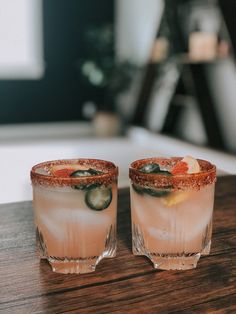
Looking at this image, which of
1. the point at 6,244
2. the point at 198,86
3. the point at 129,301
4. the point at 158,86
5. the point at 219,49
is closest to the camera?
the point at 129,301

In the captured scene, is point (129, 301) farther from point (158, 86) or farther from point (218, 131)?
point (158, 86)

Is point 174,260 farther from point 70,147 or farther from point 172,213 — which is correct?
point 70,147

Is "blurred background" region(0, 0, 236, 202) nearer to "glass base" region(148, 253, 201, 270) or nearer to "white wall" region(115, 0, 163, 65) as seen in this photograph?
"white wall" region(115, 0, 163, 65)

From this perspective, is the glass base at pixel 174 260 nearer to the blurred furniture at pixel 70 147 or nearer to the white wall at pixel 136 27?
the blurred furniture at pixel 70 147

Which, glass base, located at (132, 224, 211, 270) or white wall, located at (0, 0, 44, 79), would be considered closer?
glass base, located at (132, 224, 211, 270)

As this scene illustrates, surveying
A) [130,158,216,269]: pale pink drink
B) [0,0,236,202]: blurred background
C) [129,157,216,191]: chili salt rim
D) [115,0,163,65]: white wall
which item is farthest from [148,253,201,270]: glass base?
[115,0,163,65]: white wall

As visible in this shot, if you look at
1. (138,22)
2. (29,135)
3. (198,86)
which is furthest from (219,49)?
(29,135)

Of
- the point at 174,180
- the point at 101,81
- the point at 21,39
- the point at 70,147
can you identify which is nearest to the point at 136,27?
the point at 101,81
